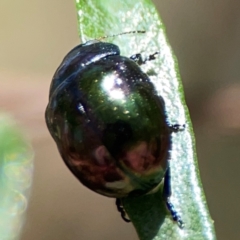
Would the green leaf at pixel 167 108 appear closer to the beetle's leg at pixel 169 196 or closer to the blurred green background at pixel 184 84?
the beetle's leg at pixel 169 196

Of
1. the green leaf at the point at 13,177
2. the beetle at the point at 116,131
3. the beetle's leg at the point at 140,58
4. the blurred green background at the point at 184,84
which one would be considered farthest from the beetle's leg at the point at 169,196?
the blurred green background at the point at 184,84

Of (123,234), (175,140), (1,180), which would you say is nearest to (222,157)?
(123,234)

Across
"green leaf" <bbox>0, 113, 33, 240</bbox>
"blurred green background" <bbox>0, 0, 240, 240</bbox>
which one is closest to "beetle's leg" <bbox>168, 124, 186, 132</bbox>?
"green leaf" <bbox>0, 113, 33, 240</bbox>

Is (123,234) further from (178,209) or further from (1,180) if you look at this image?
(178,209)

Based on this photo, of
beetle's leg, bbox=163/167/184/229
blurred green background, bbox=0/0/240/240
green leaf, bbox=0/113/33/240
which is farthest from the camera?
blurred green background, bbox=0/0/240/240

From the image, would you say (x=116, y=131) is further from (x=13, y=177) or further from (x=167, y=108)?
(x=13, y=177)

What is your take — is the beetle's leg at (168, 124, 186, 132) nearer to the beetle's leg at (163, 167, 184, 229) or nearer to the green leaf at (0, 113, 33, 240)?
the beetle's leg at (163, 167, 184, 229)
